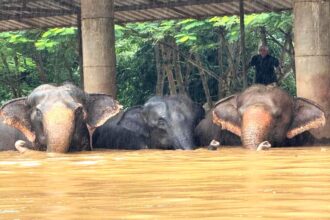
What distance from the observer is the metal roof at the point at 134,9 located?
1933 centimetres

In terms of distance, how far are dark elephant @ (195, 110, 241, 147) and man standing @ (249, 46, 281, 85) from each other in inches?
136

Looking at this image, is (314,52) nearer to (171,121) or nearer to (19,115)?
(171,121)

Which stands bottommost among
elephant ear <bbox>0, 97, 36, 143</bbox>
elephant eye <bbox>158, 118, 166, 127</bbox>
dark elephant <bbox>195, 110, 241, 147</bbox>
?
dark elephant <bbox>195, 110, 241, 147</bbox>

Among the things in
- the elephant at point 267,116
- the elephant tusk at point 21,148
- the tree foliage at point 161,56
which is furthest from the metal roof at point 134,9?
the elephant tusk at point 21,148

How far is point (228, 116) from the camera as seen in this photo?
1442 centimetres

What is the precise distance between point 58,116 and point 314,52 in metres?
4.38

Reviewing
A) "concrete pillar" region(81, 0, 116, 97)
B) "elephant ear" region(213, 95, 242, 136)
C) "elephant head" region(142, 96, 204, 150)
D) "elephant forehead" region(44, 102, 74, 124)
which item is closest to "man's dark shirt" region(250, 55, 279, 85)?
"concrete pillar" region(81, 0, 116, 97)

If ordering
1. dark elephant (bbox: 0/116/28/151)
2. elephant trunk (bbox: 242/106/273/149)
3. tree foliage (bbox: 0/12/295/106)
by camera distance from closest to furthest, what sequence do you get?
elephant trunk (bbox: 242/106/273/149), dark elephant (bbox: 0/116/28/151), tree foliage (bbox: 0/12/295/106)

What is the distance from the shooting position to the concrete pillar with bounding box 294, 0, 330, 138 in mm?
14844

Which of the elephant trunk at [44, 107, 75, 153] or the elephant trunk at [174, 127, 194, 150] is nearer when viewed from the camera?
the elephant trunk at [44, 107, 75, 153]

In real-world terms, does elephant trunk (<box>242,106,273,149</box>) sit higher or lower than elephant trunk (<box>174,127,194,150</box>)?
higher

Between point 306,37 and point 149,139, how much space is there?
288cm

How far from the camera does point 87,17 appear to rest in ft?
54.7

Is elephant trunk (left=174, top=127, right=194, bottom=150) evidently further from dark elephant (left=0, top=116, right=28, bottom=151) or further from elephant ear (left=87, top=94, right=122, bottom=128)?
dark elephant (left=0, top=116, right=28, bottom=151)
